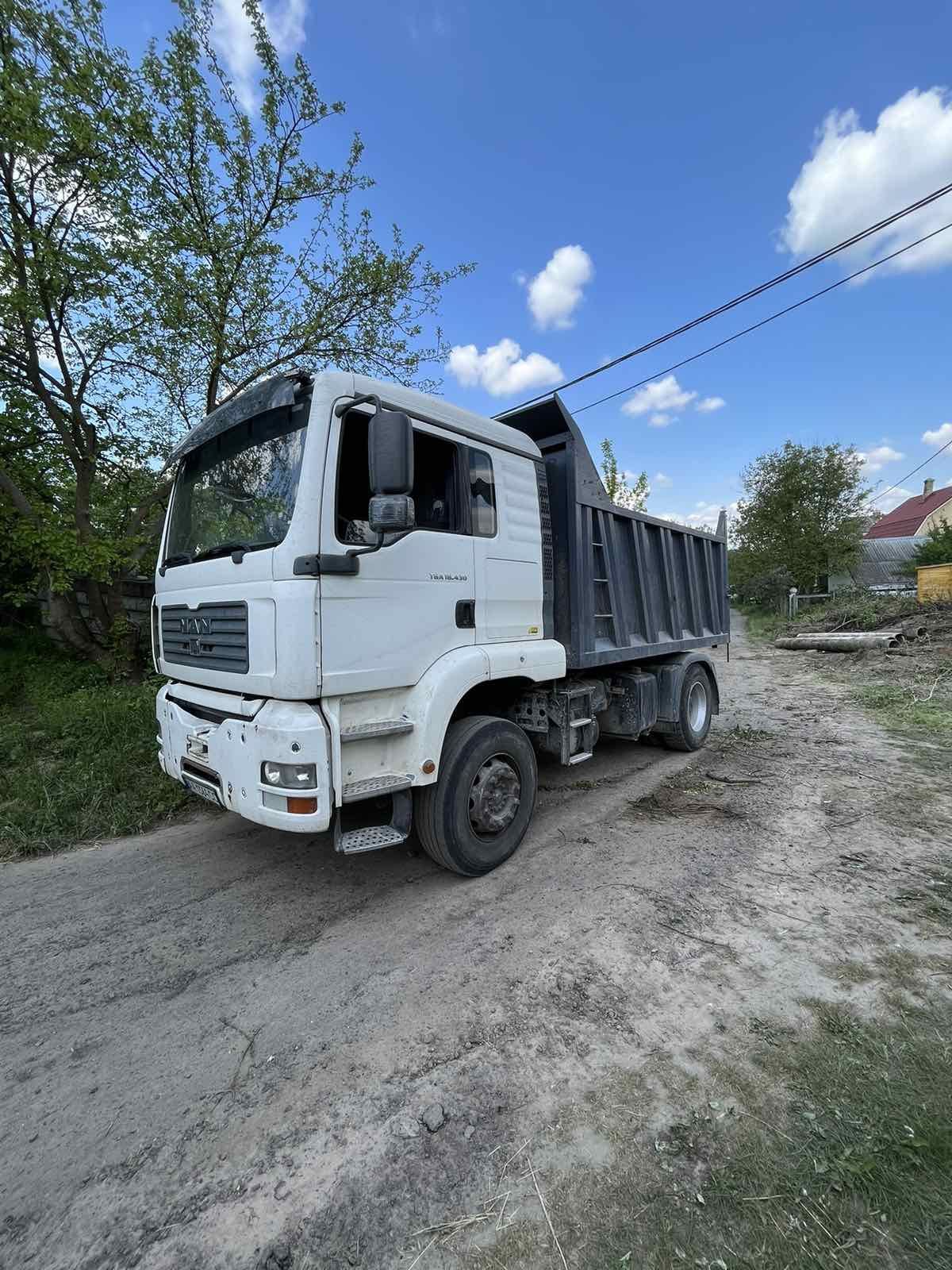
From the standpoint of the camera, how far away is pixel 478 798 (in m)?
3.32

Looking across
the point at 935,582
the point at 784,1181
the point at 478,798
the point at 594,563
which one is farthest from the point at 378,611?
the point at 935,582

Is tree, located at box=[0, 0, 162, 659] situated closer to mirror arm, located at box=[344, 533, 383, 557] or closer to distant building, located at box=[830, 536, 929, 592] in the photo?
mirror arm, located at box=[344, 533, 383, 557]

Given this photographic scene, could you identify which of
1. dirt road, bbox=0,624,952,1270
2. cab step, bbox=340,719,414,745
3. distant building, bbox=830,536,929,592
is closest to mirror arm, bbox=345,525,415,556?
cab step, bbox=340,719,414,745

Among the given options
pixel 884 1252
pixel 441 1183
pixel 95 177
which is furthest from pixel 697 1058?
pixel 95 177

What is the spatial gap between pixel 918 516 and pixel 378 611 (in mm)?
48245

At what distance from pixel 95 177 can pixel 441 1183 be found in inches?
361

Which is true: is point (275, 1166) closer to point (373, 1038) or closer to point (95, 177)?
point (373, 1038)

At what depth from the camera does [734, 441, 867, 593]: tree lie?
961 inches

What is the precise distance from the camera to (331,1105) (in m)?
1.81

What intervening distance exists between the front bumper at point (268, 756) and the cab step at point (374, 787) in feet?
0.44

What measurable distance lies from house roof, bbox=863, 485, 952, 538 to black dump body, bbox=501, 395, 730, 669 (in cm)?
4010

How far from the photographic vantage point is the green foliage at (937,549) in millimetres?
25641

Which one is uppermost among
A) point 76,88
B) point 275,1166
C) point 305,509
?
point 76,88

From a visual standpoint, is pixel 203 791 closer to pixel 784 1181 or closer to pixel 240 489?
pixel 240 489
